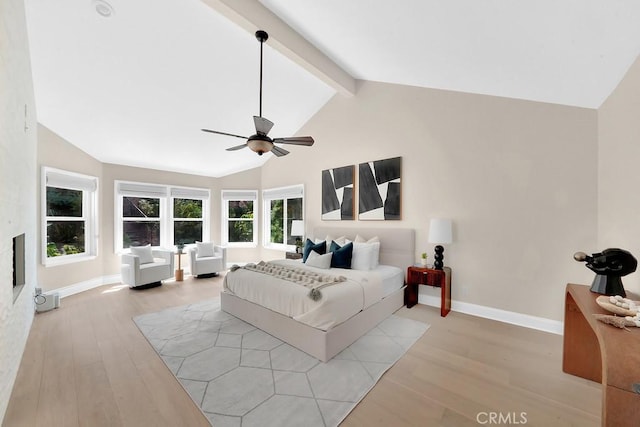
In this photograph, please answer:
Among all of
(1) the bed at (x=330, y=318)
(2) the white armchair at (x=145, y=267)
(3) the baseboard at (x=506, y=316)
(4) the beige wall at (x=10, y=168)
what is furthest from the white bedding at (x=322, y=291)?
(2) the white armchair at (x=145, y=267)

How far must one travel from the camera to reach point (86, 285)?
4559mm

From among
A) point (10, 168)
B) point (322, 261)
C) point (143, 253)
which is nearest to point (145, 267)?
point (143, 253)

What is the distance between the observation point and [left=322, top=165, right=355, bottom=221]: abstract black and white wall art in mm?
4656

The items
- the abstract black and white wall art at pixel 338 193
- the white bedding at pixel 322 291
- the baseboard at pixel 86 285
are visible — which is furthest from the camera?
the abstract black and white wall art at pixel 338 193

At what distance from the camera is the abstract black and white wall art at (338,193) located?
4.66 meters

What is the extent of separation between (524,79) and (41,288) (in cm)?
672

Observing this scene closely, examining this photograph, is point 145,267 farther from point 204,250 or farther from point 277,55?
point 277,55

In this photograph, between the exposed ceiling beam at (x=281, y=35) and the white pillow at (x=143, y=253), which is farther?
the white pillow at (x=143, y=253)

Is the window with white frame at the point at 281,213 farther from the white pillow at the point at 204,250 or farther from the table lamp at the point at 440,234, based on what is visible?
the table lamp at the point at 440,234

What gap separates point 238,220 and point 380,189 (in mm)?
4027

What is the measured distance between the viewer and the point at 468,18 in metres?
2.02

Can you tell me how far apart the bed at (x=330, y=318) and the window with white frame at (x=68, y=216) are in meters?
3.16

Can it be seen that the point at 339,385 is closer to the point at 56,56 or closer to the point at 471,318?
the point at 471,318

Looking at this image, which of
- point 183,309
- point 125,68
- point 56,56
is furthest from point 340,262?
point 56,56
